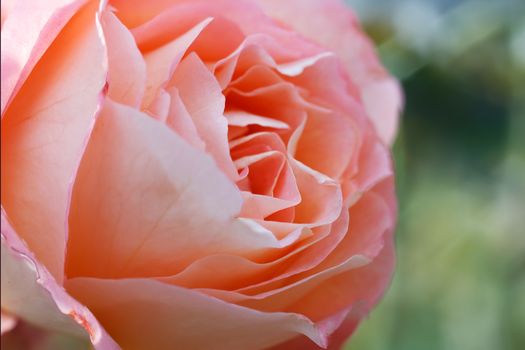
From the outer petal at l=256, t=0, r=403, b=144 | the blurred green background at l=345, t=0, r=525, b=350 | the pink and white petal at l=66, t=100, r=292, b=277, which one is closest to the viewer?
the pink and white petal at l=66, t=100, r=292, b=277

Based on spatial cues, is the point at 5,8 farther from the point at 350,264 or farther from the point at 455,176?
the point at 455,176

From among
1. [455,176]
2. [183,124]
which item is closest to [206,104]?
[183,124]

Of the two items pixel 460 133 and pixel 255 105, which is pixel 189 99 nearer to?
pixel 255 105

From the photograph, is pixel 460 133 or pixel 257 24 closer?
pixel 257 24

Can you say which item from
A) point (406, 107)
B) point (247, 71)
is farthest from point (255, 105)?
point (406, 107)

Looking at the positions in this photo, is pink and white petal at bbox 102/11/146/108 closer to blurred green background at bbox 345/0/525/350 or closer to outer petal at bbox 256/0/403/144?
outer petal at bbox 256/0/403/144

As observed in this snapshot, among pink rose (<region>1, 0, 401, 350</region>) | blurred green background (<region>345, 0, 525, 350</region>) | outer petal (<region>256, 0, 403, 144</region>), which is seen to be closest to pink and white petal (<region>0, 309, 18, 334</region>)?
pink rose (<region>1, 0, 401, 350</region>)
